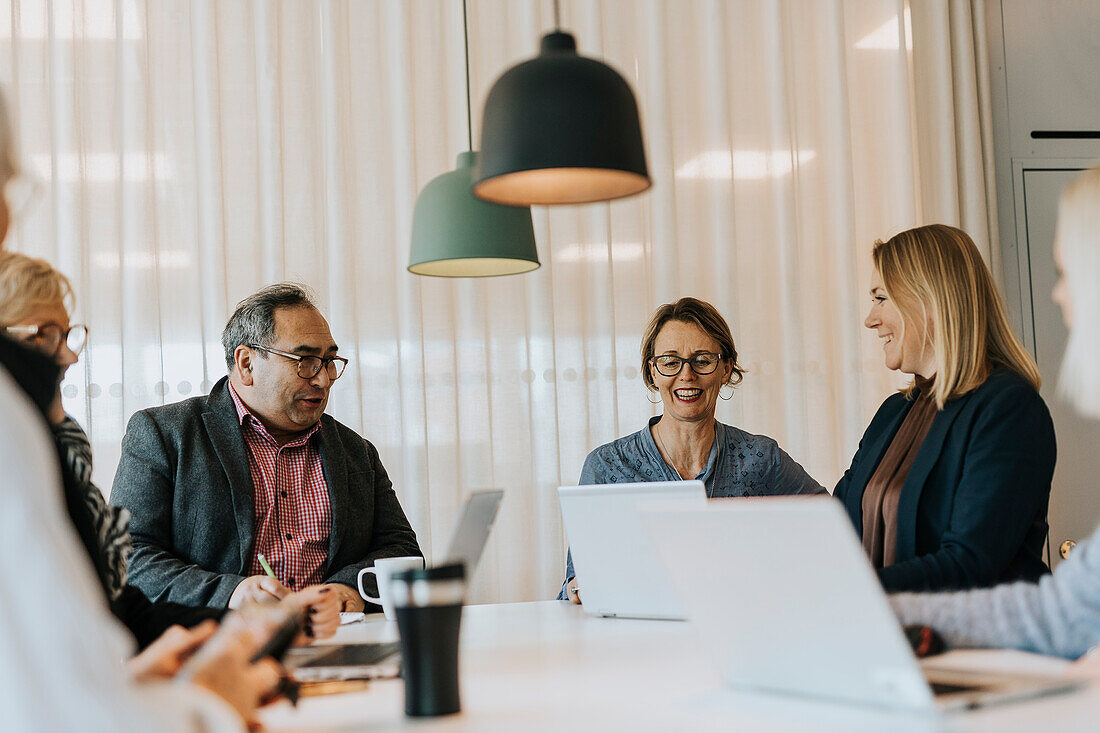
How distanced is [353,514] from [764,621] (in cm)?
179

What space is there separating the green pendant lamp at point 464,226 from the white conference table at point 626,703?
975 millimetres

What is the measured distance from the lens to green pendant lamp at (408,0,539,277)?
7.74ft

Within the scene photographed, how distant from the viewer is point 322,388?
2.82 m

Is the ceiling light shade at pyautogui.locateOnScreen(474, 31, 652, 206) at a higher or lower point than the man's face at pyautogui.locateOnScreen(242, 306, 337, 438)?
higher

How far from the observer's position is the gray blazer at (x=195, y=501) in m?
2.55

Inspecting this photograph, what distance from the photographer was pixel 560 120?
1727 mm

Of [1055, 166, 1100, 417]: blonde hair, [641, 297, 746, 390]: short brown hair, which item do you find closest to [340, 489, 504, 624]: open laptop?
[1055, 166, 1100, 417]: blonde hair

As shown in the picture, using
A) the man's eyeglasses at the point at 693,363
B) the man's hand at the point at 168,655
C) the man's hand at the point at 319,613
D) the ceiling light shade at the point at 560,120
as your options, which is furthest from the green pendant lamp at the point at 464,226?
the man's hand at the point at 168,655

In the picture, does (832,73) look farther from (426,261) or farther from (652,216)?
(426,261)

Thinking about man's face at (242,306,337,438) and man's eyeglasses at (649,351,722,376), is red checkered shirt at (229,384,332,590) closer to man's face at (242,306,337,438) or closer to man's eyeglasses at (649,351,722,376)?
man's face at (242,306,337,438)

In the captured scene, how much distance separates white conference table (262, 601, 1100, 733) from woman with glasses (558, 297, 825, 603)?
4.06ft

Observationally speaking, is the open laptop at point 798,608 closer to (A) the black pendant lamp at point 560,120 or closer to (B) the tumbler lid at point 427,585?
(B) the tumbler lid at point 427,585

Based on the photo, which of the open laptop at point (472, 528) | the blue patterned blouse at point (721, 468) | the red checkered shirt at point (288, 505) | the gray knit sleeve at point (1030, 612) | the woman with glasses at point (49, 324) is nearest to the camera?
the open laptop at point (472, 528)

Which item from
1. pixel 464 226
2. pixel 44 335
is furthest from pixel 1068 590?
pixel 44 335
